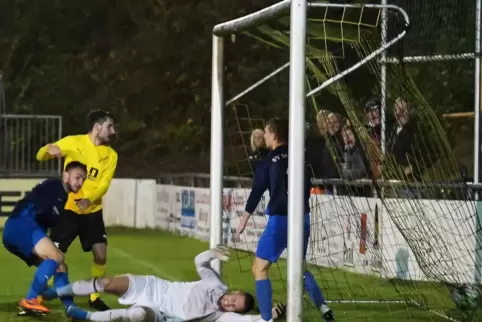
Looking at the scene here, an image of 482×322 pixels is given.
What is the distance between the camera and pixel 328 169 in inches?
561

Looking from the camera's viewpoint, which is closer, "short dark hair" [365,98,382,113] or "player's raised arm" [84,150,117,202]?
"player's raised arm" [84,150,117,202]

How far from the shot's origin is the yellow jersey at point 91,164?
10.1 metres

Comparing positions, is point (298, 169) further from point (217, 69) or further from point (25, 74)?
point (25, 74)

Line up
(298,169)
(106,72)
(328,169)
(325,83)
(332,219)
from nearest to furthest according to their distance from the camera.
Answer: (298,169) → (325,83) → (332,219) → (328,169) → (106,72)

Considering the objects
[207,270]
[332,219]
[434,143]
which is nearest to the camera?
[207,270]

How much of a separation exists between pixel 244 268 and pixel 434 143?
341 centimetres

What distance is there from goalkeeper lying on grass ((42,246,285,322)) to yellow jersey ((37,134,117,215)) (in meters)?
1.44

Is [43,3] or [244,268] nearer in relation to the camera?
[244,268]

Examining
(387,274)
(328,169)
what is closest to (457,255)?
(387,274)

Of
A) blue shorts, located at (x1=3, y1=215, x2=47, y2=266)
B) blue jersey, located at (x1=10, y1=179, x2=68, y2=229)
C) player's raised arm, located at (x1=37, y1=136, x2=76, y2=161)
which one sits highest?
player's raised arm, located at (x1=37, y1=136, x2=76, y2=161)

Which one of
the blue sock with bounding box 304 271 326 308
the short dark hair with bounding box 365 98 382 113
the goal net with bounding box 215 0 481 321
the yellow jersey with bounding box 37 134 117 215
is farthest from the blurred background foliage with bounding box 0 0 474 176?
the blue sock with bounding box 304 271 326 308

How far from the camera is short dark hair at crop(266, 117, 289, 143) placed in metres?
9.07

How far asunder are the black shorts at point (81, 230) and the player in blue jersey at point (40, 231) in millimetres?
475

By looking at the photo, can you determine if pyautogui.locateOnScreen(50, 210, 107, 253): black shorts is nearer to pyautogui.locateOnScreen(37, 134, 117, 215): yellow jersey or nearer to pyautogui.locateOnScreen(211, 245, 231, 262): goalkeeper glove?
pyautogui.locateOnScreen(37, 134, 117, 215): yellow jersey
